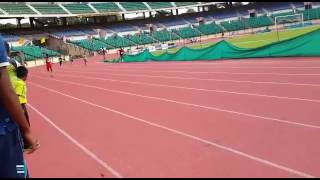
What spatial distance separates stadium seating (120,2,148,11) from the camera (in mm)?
70062

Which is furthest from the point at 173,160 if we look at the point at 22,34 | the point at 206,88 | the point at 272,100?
the point at 22,34

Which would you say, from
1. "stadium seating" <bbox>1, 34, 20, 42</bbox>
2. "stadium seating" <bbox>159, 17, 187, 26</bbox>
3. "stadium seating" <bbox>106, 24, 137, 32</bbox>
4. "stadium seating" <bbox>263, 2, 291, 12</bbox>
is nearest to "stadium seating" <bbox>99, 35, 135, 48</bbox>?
"stadium seating" <bbox>106, 24, 137, 32</bbox>

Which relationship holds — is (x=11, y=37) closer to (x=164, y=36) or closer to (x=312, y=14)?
(x=164, y=36)

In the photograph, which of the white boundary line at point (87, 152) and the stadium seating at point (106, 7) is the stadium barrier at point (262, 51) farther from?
the stadium seating at point (106, 7)

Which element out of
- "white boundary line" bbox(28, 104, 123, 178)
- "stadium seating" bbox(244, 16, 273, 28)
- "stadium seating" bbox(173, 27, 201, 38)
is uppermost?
"stadium seating" bbox(244, 16, 273, 28)

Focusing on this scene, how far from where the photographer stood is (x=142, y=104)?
1101cm

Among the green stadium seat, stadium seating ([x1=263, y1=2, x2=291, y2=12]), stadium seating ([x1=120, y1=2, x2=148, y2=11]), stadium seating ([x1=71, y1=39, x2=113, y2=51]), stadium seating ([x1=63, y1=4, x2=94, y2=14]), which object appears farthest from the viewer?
stadium seating ([x1=120, y1=2, x2=148, y2=11])

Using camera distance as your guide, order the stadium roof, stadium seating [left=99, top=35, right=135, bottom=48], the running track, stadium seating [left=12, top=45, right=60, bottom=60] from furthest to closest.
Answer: stadium seating [left=99, top=35, right=135, bottom=48] → the stadium roof → stadium seating [left=12, top=45, right=60, bottom=60] → the running track

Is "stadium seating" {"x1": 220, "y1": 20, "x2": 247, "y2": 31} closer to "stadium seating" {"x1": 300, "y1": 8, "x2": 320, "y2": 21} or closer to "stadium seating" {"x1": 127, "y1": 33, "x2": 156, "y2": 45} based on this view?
"stadium seating" {"x1": 300, "y1": 8, "x2": 320, "y2": 21}

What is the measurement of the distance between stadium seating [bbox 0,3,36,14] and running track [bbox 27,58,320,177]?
47975 millimetres

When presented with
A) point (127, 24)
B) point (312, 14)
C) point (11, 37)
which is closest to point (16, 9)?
point (11, 37)

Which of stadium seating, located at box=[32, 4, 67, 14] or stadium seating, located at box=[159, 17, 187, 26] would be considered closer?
stadium seating, located at box=[32, 4, 67, 14]

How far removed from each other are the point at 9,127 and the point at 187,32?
202ft

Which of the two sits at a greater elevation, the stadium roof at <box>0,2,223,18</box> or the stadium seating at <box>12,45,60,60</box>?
the stadium roof at <box>0,2,223,18</box>
